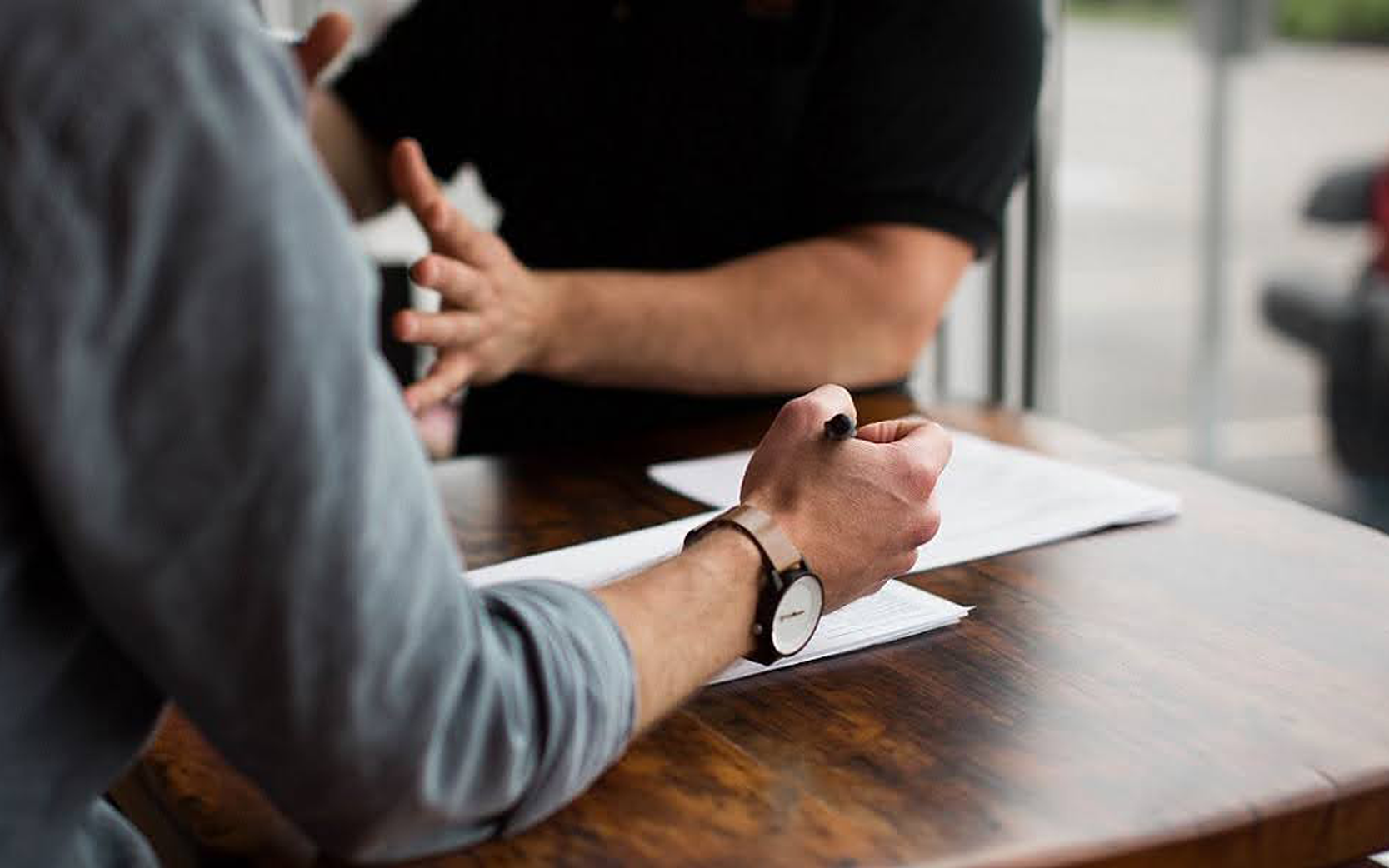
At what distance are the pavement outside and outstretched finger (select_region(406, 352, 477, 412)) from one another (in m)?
3.31

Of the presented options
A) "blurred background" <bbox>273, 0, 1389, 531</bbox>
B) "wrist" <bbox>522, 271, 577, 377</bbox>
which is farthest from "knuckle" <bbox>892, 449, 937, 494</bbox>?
"blurred background" <bbox>273, 0, 1389, 531</bbox>

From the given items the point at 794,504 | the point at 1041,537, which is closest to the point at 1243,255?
the point at 1041,537

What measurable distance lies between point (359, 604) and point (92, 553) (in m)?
0.11

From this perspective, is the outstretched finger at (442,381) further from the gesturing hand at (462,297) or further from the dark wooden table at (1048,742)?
the dark wooden table at (1048,742)

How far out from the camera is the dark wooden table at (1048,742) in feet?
2.72

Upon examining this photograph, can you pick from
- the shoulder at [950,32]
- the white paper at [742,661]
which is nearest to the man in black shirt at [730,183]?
the shoulder at [950,32]

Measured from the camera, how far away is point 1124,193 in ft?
18.6

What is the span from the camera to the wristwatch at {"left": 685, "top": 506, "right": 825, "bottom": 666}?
93 cm

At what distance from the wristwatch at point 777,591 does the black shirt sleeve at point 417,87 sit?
1.18 meters

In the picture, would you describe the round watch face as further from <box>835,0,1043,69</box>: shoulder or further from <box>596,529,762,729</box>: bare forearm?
<box>835,0,1043,69</box>: shoulder

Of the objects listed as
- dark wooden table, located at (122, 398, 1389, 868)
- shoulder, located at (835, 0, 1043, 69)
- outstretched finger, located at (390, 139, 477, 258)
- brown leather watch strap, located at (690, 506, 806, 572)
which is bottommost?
dark wooden table, located at (122, 398, 1389, 868)

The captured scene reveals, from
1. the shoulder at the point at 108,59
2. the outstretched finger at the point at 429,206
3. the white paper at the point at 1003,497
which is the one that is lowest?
the white paper at the point at 1003,497

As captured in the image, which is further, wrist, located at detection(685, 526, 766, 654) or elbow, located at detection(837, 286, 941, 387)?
elbow, located at detection(837, 286, 941, 387)

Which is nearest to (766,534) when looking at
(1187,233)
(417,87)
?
(417,87)
